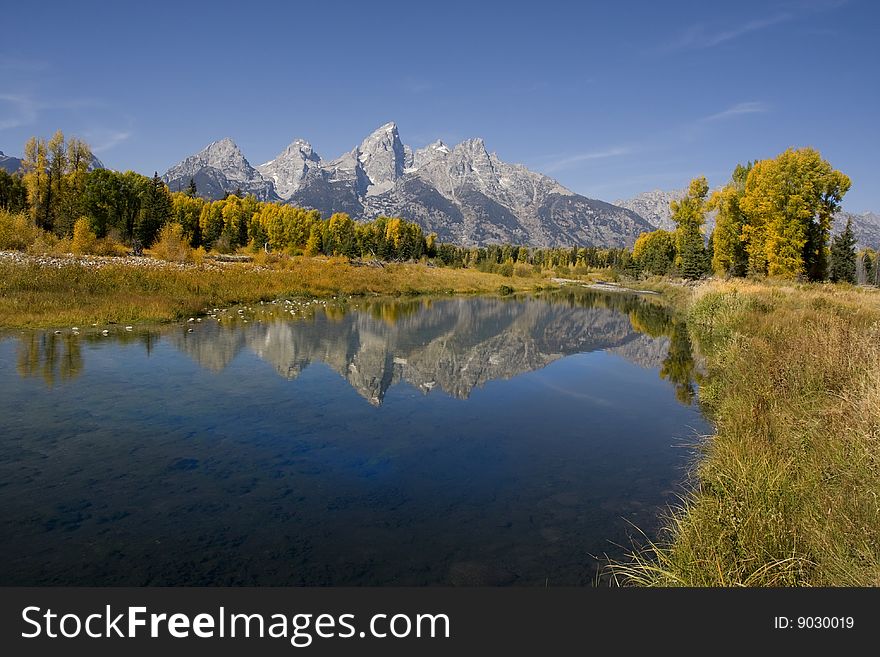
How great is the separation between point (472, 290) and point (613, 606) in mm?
62971

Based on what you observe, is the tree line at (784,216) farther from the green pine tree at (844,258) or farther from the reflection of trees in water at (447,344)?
the green pine tree at (844,258)

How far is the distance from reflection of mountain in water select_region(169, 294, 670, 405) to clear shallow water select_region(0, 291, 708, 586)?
0.80 ft

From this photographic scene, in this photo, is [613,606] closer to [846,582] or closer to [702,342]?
[846,582]

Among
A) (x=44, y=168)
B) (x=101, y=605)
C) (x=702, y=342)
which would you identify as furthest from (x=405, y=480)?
(x=44, y=168)

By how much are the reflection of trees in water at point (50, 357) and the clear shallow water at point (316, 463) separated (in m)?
0.10

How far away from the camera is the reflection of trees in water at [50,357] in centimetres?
1397

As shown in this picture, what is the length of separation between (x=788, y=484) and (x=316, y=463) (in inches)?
294

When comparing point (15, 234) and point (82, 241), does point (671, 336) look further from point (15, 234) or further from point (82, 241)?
point (15, 234)

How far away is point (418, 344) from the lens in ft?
78.3

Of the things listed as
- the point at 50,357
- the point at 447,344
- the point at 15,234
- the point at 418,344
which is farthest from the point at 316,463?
the point at 15,234

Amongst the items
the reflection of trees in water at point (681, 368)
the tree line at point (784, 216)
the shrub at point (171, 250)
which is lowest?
the reflection of trees in water at point (681, 368)

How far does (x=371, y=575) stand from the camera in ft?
19.5

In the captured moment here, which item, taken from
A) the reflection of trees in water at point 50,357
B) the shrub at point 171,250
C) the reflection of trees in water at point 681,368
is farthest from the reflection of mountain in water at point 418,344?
the shrub at point 171,250

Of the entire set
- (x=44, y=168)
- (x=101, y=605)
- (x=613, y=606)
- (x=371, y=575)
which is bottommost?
(x=371, y=575)
